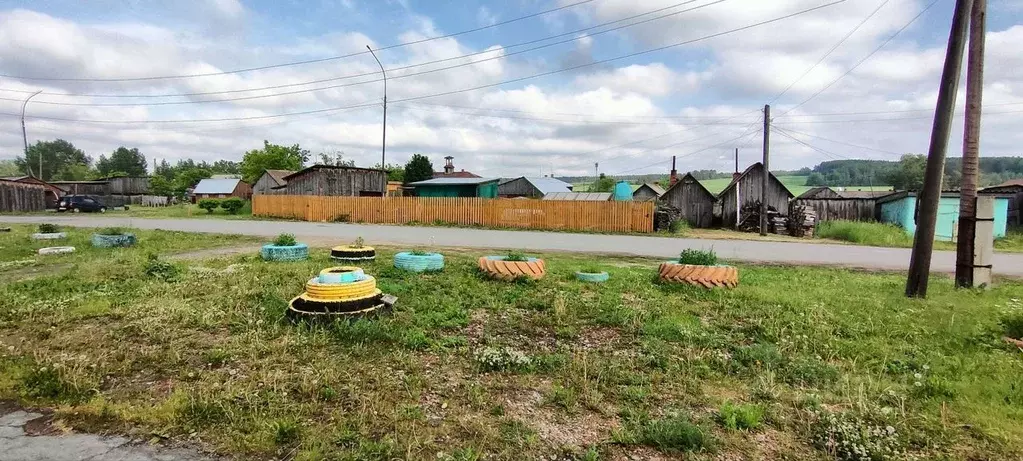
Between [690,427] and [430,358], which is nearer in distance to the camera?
[690,427]

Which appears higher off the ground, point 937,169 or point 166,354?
point 937,169

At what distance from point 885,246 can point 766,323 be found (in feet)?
54.2

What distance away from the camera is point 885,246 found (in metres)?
18.3

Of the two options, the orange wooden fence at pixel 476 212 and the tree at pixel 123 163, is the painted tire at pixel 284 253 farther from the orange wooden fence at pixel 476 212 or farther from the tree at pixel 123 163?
the tree at pixel 123 163

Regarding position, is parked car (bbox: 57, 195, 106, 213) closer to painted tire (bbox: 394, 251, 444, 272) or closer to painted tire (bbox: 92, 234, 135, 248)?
painted tire (bbox: 92, 234, 135, 248)

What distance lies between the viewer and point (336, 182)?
118 ft

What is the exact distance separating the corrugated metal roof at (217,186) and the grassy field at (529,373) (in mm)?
56384

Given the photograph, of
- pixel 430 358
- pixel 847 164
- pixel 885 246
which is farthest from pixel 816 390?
pixel 847 164

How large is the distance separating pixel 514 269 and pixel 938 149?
6.83 metres

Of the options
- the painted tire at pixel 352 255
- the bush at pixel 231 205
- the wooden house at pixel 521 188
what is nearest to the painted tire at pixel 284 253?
the painted tire at pixel 352 255

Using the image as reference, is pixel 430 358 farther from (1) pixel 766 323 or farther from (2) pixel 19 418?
(1) pixel 766 323

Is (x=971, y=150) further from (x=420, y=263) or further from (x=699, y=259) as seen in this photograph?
(x=420, y=263)

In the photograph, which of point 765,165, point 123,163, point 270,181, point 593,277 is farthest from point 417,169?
point 123,163

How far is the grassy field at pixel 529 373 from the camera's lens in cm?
316
